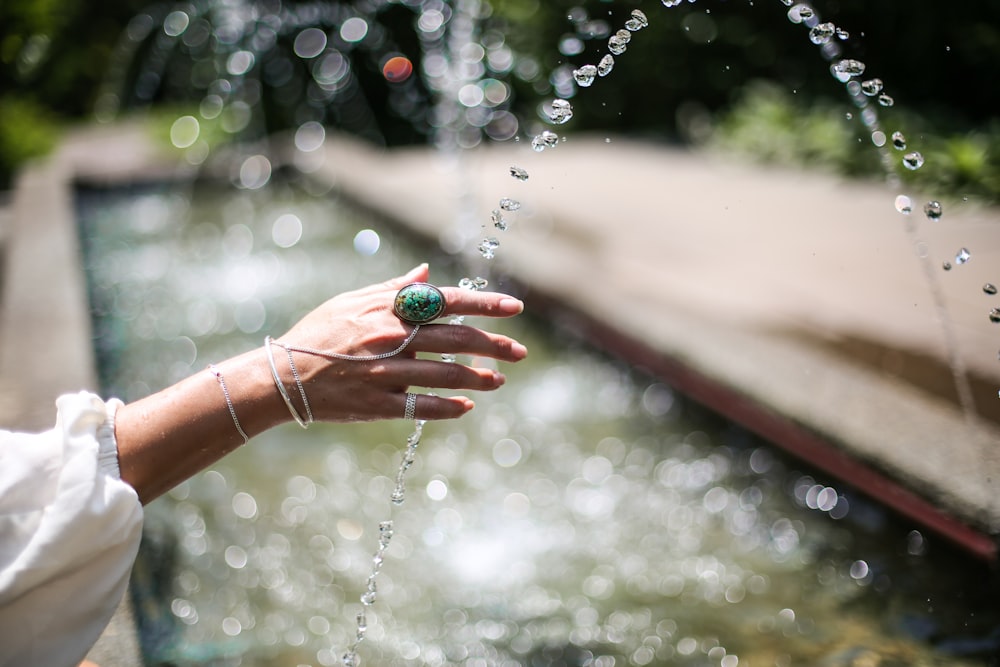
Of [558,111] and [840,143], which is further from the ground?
[558,111]

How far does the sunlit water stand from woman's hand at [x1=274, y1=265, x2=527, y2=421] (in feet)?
3.48

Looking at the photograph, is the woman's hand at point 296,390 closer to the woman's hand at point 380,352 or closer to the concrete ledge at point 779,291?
the woman's hand at point 380,352

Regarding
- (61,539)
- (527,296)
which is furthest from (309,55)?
(61,539)

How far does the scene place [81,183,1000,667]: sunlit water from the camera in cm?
219

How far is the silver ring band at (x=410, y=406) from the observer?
1372mm

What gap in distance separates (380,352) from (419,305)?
Answer: 0.32 ft

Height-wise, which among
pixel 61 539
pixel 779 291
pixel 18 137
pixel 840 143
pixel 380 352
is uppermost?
pixel 380 352

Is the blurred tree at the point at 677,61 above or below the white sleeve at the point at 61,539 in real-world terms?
below

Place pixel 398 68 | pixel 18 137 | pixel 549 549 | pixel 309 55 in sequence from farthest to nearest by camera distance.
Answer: pixel 309 55 < pixel 398 68 < pixel 18 137 < pixel 549 549

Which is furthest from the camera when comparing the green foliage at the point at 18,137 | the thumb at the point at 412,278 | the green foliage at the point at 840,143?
the green foliage at the point at 18,137

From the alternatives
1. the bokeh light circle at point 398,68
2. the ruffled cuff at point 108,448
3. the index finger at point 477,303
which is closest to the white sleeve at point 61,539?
the ruffled cuff at point 108,448

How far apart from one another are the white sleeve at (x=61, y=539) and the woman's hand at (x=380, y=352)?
1.01ft

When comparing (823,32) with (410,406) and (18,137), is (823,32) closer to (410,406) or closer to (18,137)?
(410,406)

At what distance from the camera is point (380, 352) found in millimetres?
1348
